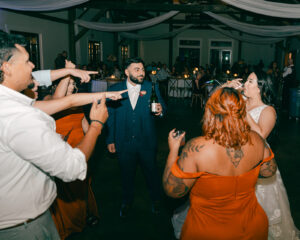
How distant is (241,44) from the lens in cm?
1627

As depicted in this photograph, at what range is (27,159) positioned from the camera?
38.3 inches

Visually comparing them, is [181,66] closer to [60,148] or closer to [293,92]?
[293,92]

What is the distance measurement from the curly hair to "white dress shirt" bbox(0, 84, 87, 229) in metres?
0.62

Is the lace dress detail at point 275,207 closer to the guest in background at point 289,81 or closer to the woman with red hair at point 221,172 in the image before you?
the woman with red hair at point 221,172

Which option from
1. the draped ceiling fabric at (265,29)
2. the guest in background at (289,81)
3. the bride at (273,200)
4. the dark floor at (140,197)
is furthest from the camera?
the guest in background at (289,81)

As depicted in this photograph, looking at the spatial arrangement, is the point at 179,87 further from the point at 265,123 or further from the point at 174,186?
the point at 174,186

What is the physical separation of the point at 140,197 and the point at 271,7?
401 cm

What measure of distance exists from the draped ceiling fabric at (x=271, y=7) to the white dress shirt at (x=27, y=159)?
466 cm

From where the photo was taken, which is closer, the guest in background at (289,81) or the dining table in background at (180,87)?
the guest in background at (289,81)

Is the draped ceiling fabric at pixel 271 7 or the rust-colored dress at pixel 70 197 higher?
the draped ceiling fabric at pixel 271 7

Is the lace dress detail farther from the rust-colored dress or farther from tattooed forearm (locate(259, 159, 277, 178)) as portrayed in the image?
the rust-colored dress

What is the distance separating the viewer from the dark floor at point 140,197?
2.43 meters

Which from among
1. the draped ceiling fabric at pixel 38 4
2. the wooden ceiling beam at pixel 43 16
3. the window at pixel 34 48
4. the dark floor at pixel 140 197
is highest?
the wooden ceiling beam at pixel 43 16

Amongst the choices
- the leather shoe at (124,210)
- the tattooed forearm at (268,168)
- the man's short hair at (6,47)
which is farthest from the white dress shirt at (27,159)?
the leather shoe at (124,210)
